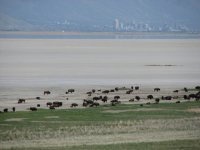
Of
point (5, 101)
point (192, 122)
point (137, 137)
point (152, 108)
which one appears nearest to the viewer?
point (137, 137)

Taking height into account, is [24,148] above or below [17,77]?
below

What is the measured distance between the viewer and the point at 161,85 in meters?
60.8

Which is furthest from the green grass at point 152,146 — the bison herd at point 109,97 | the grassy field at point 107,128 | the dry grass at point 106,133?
the bison herd at point 109,97

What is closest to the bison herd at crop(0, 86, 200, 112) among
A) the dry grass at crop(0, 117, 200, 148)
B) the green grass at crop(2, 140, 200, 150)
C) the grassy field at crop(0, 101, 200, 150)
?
the grassy field at crop(0, 101, 200, 150)

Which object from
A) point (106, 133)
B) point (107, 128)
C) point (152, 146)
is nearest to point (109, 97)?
point (107, 128)

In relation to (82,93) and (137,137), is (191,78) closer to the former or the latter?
(82,93)

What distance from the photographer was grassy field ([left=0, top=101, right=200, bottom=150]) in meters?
28.2

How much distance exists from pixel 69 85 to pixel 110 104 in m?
17.8

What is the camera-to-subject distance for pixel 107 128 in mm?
32750

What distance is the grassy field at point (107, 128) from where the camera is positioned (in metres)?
28.2

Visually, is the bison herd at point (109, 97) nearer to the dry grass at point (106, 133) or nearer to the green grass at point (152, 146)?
the dry grass at point (106, 133)

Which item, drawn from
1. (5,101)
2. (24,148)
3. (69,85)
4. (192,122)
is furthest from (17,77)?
(24,148)

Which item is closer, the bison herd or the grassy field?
the grassy field

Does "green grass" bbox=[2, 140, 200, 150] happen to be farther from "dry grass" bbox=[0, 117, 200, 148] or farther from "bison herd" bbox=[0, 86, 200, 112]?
"bison herd" bbox=[0, 86, 200, 112]
